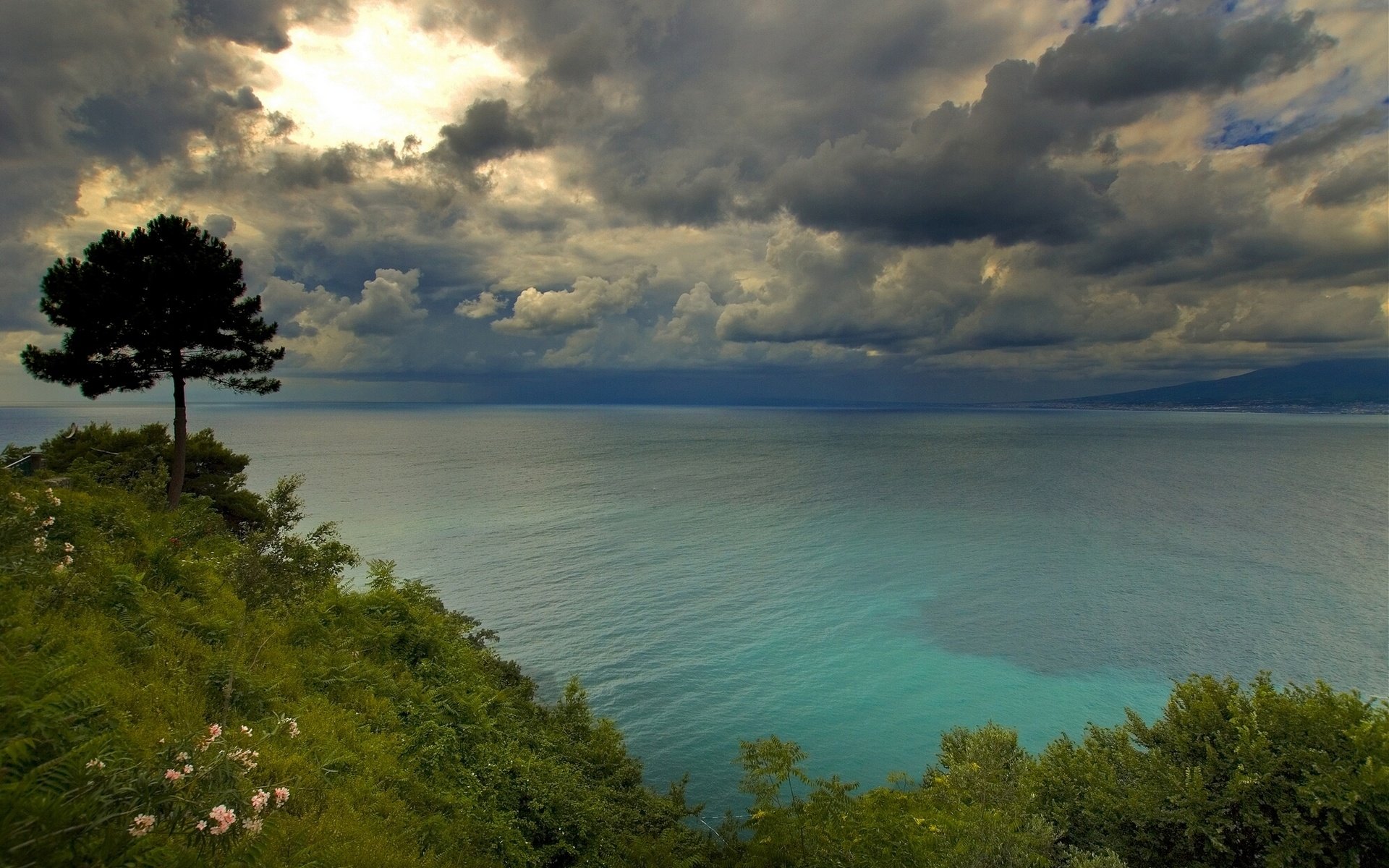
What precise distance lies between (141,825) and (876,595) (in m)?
58.9

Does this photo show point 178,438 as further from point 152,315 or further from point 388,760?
point 388,760

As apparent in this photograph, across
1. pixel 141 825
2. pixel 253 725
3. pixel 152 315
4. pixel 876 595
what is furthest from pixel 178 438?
pixel 876 595

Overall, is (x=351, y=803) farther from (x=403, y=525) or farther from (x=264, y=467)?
(x=264, y=467)

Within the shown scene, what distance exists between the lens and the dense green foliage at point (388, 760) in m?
7.14

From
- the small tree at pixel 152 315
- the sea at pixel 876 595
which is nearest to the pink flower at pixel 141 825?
the sea at pixel 876 595

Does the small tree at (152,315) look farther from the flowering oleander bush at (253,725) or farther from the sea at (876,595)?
the sea at (876,595)

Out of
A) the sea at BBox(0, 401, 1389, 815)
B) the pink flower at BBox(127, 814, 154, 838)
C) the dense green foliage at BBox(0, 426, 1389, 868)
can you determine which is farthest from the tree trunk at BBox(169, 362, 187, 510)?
the pink flower at BBox(127, 814, 154, 838)

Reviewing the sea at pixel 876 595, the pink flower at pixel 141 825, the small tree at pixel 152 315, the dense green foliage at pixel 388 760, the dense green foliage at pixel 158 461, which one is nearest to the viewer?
the pink flower at pixel 141 825

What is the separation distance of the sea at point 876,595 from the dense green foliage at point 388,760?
11.0m

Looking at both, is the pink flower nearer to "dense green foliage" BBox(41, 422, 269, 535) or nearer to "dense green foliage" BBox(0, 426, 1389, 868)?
"dense green foliage" BBox(0, 426, 1389, 868)

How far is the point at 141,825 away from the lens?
19.0 ft

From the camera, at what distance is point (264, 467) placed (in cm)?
13388

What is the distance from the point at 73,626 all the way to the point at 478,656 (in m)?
22.0

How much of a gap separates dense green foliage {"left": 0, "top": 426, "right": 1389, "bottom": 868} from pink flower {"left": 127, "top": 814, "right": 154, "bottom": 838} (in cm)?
9
